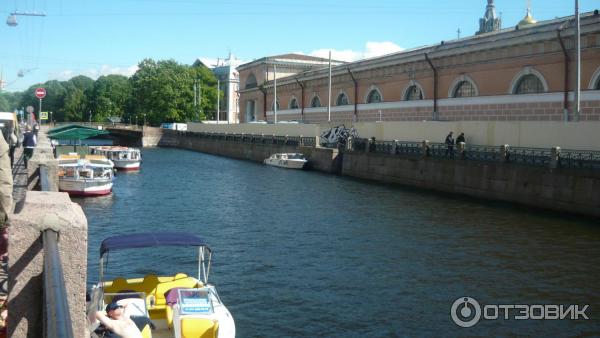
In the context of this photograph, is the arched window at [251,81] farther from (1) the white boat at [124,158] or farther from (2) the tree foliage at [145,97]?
(1) the white boat at [124,158]

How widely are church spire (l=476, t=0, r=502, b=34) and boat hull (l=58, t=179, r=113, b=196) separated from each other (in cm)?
4910

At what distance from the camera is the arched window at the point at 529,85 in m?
34.9

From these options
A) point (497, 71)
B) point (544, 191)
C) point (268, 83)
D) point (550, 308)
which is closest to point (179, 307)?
point (550, 308)

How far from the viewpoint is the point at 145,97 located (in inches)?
4309

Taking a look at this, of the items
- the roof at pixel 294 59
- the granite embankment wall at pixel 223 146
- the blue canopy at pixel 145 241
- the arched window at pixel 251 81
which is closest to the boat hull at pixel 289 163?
the granite embankment wall at pixel 223 146

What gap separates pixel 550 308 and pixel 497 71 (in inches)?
1047

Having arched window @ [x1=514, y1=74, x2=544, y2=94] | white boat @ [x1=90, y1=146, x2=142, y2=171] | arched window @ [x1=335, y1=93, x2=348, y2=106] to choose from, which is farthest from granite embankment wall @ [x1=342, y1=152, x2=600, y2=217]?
white boat @ [x1=90, y1=146, x2=142, y2=171]

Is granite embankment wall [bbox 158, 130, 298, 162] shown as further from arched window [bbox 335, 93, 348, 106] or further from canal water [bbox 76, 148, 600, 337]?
canal water [bbox 76, 148, 600, 337]

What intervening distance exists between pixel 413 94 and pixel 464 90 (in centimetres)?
612

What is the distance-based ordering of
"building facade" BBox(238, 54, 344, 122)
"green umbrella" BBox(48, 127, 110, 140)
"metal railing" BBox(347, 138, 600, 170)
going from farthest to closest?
"building facade" BBox(238, 54, 344, 122)
"green umbrella" BBox(48, 127, 110, 140)
"metal railing" BBox(347, 138, 600, 170)

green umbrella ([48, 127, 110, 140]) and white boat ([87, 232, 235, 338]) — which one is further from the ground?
green umbrella ([48, 127, 110, 140])

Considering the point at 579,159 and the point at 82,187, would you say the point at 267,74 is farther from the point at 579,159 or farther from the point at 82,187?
the point at 579,159

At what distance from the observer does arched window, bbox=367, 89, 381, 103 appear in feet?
169

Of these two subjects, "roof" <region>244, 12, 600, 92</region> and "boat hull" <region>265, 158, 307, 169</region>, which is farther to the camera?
"boat hull" <region>265, 158, 307, 169</region>
